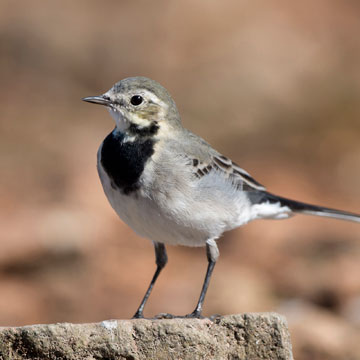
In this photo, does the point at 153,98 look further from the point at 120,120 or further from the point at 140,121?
the point at 120,120

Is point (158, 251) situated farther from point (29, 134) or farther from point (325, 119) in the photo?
point (325, 119)

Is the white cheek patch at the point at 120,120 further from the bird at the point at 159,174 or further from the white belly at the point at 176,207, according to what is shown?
the white belly at the point at 176,207

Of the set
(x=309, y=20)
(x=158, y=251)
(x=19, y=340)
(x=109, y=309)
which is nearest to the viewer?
(x=19, y=340)

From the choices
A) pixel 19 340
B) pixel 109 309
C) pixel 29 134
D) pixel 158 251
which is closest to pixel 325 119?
pixel 29 134

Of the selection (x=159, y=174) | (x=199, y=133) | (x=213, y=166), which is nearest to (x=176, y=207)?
(x=159, y=174)

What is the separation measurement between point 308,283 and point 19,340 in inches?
285

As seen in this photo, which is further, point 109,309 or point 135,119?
point 109,309

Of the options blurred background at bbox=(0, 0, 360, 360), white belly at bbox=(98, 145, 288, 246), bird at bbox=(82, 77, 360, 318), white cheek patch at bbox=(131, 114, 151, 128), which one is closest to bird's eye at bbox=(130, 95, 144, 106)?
bird at bbox=(82, 77, 360, 318)

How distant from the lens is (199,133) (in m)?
18.4

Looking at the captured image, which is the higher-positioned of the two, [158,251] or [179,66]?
[179,66]

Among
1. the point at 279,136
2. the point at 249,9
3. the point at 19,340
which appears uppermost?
the point at 249,9

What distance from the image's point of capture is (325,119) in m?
19.6

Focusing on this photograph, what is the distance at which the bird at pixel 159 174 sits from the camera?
21.2 ft

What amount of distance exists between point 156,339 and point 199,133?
513 inches
